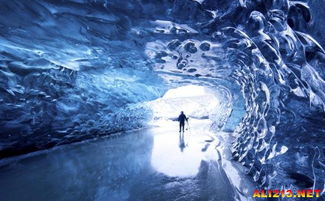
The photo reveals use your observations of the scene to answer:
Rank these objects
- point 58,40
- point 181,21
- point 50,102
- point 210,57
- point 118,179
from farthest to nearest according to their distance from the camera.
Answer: point 50,102 → point 210,57 → point 58,40 → point 118,179 → point 181,21

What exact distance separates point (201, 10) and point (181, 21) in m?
0.56

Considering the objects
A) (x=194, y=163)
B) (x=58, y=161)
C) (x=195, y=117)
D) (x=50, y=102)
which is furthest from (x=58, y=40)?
(x=195, y=117)

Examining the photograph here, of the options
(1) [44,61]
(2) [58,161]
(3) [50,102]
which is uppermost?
(1) [44,61]

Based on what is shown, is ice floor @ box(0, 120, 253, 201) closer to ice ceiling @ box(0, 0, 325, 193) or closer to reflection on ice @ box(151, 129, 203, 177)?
reflection on ice @ box(151, 129, 203, 177)

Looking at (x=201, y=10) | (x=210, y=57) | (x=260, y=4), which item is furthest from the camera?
(x=210, y=57)

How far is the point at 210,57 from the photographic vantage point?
6266 mm

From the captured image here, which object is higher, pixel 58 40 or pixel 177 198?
pixel 58 40

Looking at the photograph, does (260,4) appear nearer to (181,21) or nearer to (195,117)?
(181,21)

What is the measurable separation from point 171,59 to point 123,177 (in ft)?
13.3

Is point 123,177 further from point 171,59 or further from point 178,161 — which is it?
point 171,59

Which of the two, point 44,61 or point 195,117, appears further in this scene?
point 195,117

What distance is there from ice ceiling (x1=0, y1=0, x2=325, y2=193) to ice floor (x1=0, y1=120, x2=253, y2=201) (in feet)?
2.46

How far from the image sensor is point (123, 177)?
456cm

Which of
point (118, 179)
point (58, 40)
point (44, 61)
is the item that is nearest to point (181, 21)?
point (58, 40)
